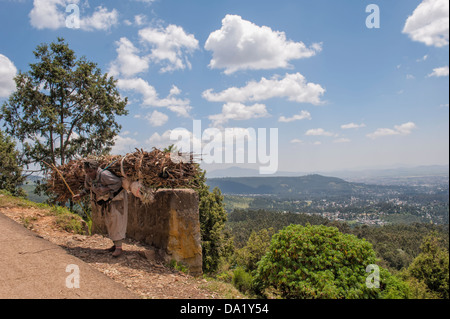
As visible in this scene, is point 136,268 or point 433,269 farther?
point 433,269

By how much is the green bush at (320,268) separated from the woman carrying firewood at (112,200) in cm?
277

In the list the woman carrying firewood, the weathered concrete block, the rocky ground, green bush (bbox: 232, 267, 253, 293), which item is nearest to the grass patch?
the rocky ground

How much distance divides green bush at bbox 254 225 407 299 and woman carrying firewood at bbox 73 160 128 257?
277cm

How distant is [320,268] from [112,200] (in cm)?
399

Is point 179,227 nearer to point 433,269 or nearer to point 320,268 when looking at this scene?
point 320,268

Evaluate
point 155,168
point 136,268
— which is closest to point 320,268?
point 136,268

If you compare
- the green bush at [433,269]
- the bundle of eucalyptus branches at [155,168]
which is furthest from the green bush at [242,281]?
the green bush at [433,269]

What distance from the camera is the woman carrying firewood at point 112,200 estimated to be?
5418mm

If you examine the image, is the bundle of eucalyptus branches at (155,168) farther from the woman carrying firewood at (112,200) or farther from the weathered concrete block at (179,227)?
the weathered concrete block at (179,227)

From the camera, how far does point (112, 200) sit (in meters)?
5.57

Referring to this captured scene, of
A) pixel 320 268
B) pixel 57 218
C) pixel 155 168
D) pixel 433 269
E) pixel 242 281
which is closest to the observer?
pixel 320 268

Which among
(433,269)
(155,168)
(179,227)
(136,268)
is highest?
(155,168)
